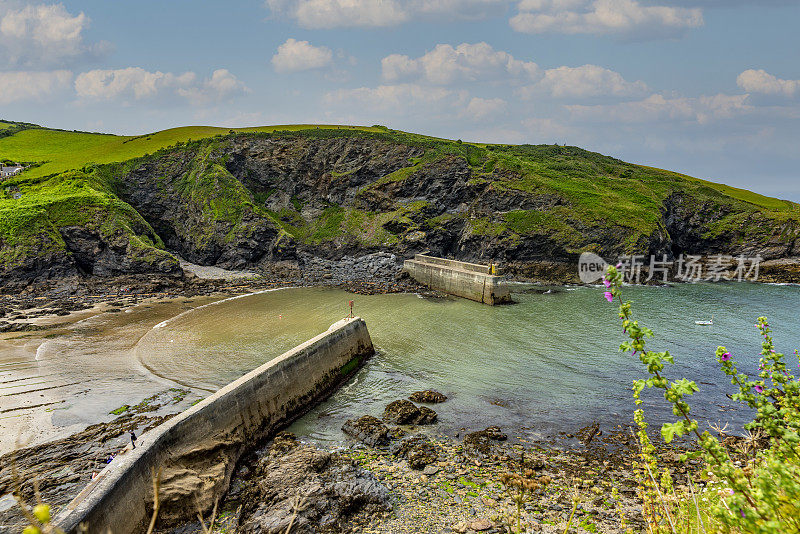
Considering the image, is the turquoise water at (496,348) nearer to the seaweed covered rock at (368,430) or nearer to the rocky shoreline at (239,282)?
the seaweed covered rock at (368,430)

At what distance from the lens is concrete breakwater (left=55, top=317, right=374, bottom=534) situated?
9.17m

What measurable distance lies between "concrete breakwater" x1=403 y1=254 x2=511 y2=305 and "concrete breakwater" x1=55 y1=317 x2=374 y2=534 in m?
21.7

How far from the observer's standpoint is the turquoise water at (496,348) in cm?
1664

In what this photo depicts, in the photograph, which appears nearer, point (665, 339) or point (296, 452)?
point (296, 452)

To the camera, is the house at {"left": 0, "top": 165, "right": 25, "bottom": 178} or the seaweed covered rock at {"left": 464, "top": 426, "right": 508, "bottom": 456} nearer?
A: the seaweed covered rock at {"left": 464, "top": 426, "right": 508, "bottom": 456}

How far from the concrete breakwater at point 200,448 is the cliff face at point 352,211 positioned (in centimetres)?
3547

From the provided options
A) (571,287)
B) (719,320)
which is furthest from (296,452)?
(571,287)

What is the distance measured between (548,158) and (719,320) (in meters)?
62.9

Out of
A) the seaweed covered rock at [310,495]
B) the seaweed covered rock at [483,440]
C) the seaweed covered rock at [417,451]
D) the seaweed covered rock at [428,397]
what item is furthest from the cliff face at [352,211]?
the seaweed covered rock at [417,451]

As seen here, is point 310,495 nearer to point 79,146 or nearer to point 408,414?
point 408,414

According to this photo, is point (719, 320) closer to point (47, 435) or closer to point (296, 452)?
point (296, 452)

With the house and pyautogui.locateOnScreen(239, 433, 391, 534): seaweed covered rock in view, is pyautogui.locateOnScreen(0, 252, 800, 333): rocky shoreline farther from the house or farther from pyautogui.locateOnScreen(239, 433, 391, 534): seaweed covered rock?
the house

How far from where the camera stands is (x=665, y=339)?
85.8 ft

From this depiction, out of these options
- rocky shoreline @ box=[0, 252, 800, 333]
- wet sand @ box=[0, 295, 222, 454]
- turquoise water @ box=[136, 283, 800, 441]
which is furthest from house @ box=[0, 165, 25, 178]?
turquoise water @ box=[136, 283, 800, 441]
